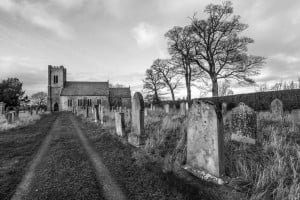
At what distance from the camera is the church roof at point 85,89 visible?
157 feet

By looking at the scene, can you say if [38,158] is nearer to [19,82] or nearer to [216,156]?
[216,156]

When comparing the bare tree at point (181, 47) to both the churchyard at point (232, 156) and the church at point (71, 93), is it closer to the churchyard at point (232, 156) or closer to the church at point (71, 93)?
the churchyard at point (232, 156)

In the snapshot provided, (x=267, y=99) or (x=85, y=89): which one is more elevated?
(x=85, y=89)

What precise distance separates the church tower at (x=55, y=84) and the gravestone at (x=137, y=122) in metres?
48.3

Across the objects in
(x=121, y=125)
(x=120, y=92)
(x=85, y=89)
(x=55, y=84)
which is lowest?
(x=121, y=125)

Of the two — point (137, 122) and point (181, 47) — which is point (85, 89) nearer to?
point (181, 47)

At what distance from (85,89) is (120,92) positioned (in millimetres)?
10839

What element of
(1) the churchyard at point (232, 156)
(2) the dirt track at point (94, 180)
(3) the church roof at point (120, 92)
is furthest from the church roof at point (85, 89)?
(1) the churchyard at point (232, 156)

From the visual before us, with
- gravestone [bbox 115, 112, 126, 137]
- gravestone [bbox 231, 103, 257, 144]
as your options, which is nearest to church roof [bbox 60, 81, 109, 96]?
gravestone [bbox 115, 112, 126, 137]

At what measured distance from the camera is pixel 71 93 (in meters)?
47.5

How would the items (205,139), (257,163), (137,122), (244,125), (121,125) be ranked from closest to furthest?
(257,163) → (205,139) → (244,125) → (137,122) → (121,125)

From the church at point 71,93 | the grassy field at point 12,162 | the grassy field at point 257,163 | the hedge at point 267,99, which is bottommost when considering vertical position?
the grassy field at point 12,162

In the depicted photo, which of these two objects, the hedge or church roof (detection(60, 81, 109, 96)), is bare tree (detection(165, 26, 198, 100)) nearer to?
the hedge

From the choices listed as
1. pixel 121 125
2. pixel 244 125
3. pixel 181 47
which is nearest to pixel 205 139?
pixel 244 125
